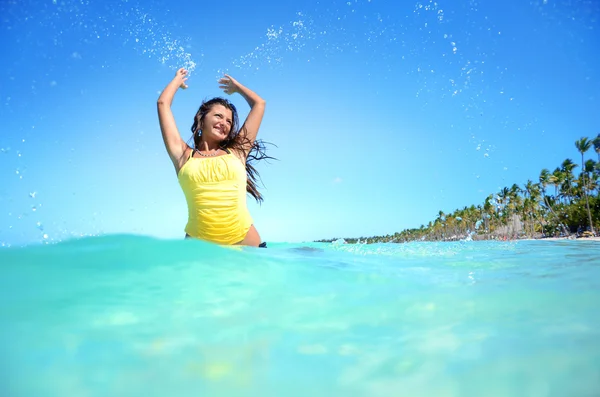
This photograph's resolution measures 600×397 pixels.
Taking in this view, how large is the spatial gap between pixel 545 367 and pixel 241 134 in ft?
14.0

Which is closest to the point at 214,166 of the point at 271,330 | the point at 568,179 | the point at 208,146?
the point at 208,146

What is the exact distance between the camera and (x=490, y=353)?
2201 millimetres

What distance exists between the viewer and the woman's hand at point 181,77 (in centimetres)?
541

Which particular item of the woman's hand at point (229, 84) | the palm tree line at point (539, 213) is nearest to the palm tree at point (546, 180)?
the palm tree line at point (539, 213)

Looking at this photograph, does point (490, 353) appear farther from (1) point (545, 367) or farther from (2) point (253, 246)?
(2) point (253, 246)

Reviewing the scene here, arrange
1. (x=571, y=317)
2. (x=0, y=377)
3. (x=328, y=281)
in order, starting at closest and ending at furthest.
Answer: (x=0, y=377) → (x=571, y=317) → (x=328, y=281)

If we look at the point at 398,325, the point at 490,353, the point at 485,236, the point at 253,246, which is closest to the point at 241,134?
the point at 253,246

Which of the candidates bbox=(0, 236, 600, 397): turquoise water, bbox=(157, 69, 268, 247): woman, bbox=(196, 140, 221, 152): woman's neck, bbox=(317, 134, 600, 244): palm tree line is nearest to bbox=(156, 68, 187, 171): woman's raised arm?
bbox=(157, 69, 268, 247): woman

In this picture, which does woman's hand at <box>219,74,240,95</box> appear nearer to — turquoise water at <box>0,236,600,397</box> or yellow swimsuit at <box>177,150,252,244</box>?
yellow swimsuit at <box>177,150,252,244</box>

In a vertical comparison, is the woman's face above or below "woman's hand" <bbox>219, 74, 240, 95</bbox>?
below

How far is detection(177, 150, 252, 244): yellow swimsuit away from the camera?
483 cm

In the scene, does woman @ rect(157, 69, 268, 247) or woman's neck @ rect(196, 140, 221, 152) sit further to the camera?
woman's neck @ rect(196, 140, 221, 152)

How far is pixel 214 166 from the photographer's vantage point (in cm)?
488

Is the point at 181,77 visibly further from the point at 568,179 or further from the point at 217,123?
the point at 568,179
